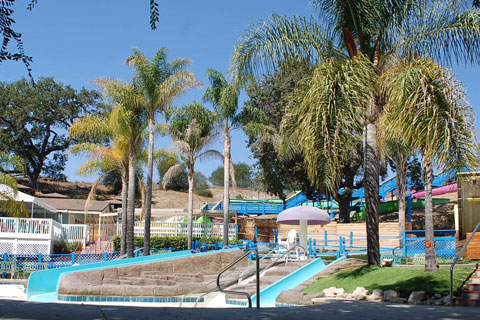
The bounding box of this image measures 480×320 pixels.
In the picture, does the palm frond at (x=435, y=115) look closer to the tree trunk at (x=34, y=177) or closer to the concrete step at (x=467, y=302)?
the concrete step at (x=467, y=302)

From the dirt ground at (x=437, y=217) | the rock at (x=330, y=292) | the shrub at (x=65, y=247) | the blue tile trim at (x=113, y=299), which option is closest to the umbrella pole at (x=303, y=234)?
the blue tile trim at (x=113, y=299)

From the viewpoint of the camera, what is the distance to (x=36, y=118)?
55.1 metres

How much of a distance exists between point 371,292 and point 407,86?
4.92 metres

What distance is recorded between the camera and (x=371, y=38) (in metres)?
14.3

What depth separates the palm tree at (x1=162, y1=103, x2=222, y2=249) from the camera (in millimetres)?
26703

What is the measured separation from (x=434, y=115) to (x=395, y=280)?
4.31m

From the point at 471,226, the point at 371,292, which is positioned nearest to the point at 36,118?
the point at 471,226

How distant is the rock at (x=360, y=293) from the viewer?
38.4ft

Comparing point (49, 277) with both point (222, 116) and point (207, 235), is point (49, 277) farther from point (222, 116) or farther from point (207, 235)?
point (207, 235)

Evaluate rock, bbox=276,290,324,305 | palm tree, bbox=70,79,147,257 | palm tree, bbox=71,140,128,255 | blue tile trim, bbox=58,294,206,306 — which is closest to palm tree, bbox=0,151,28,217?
palm tree, bbox=71,140,128,255

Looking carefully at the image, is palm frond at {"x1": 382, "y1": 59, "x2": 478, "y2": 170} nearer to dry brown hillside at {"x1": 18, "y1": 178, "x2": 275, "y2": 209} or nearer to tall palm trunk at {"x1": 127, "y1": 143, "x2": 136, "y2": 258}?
tall palm trunk at {"x1": 127, "y1": 143, "x2": 136, "y2": 258}

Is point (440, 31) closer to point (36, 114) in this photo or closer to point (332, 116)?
point (332, 116)

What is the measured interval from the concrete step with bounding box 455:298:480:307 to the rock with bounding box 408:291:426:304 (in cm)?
68

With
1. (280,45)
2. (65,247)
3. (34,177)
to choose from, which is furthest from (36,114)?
(280,45)
